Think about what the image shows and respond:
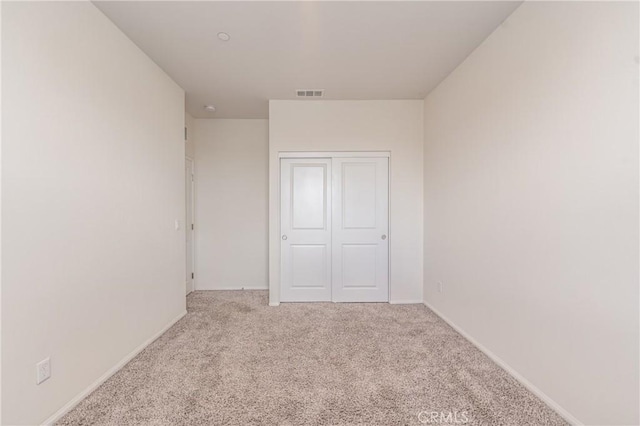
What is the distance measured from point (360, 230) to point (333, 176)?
2.65ft

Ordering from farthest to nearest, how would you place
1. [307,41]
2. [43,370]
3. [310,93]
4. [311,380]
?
1. [310,93]
2. [307,41]
3. [311,380]
4. [43,370]

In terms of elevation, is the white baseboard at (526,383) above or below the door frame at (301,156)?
below

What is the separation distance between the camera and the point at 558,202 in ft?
5.80

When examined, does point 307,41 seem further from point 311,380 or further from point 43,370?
point 43,370

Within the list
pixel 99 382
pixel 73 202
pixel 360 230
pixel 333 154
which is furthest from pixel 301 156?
pixel 99 382

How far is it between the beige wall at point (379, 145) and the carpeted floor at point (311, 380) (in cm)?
86

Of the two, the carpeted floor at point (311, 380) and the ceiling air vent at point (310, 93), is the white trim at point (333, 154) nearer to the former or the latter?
the ceiling air vent at point (310, 93)

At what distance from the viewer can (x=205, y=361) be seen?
2400 millimetres

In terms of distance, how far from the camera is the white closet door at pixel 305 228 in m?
3.95

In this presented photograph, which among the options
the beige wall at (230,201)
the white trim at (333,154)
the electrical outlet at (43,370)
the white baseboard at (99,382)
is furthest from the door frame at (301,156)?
the electrical outlet at (43,370)

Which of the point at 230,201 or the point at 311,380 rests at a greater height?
the point at 230,201

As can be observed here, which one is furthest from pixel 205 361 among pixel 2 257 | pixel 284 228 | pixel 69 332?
pixel 284 228

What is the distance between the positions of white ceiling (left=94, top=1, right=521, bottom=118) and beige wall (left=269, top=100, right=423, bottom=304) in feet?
1.13

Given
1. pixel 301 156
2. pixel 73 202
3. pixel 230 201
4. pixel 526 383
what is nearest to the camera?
pixel 73 202
